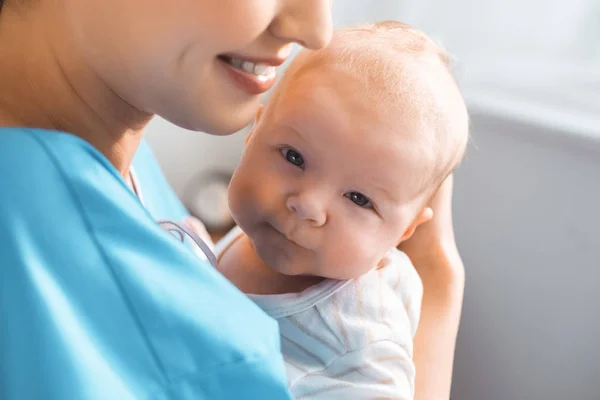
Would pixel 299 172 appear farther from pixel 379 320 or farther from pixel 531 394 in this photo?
pixel 531 394

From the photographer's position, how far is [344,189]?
744 mm

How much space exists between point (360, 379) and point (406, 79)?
1.13 ft

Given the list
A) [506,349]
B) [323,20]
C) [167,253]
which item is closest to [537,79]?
[506,349]

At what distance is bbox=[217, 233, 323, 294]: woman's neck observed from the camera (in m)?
0.82

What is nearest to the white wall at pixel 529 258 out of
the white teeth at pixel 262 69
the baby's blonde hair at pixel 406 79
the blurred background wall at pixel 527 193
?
the blurred background wall at pixel 527 193

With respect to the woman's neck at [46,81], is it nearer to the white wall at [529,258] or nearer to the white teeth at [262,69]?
the white teeth at [262,69]

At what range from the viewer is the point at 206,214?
1589 millimetres

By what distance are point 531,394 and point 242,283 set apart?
0.88 meters

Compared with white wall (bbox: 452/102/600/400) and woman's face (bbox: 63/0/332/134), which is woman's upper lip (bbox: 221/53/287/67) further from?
white wall (bbox: 452/102/600/400)

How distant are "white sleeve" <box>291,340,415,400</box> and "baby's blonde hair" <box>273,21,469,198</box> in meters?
0.21

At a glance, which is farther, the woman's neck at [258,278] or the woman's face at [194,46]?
the woman's neck at [258,278]

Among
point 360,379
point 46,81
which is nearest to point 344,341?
point 360,379

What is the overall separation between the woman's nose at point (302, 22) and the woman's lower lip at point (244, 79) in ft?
0.14

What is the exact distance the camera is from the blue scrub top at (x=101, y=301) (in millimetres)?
455
